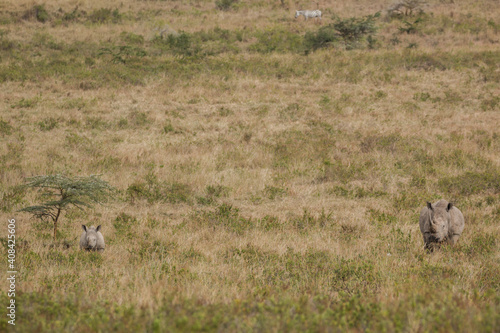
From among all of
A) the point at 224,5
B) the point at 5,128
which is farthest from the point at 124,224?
the point at 224,5

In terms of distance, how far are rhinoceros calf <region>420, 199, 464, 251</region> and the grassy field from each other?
0.98ft

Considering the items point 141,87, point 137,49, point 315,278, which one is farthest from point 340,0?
point 315,278

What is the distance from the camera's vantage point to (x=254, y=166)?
1341 cm

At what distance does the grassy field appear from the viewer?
450 centimetres

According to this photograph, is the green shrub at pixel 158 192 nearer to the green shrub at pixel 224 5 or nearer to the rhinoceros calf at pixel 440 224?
the rhinoceros calf at pixel 440 224

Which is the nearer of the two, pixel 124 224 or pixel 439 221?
pixel 439 221

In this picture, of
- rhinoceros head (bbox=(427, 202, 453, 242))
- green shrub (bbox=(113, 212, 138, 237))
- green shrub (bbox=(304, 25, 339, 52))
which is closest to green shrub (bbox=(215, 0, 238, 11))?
green shrub (bbox=(304, 25, 339, 52))

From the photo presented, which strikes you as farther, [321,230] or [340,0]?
[340,0]

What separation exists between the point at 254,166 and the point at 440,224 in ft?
23.4

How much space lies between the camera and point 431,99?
20.3m

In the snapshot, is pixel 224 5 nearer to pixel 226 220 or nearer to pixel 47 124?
pixel 47 124

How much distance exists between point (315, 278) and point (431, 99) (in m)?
16.8

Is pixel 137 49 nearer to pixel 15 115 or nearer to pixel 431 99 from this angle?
pixel 15 115

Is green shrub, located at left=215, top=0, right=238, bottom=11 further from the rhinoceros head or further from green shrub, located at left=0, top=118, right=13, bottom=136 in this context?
the rhinoceros head
